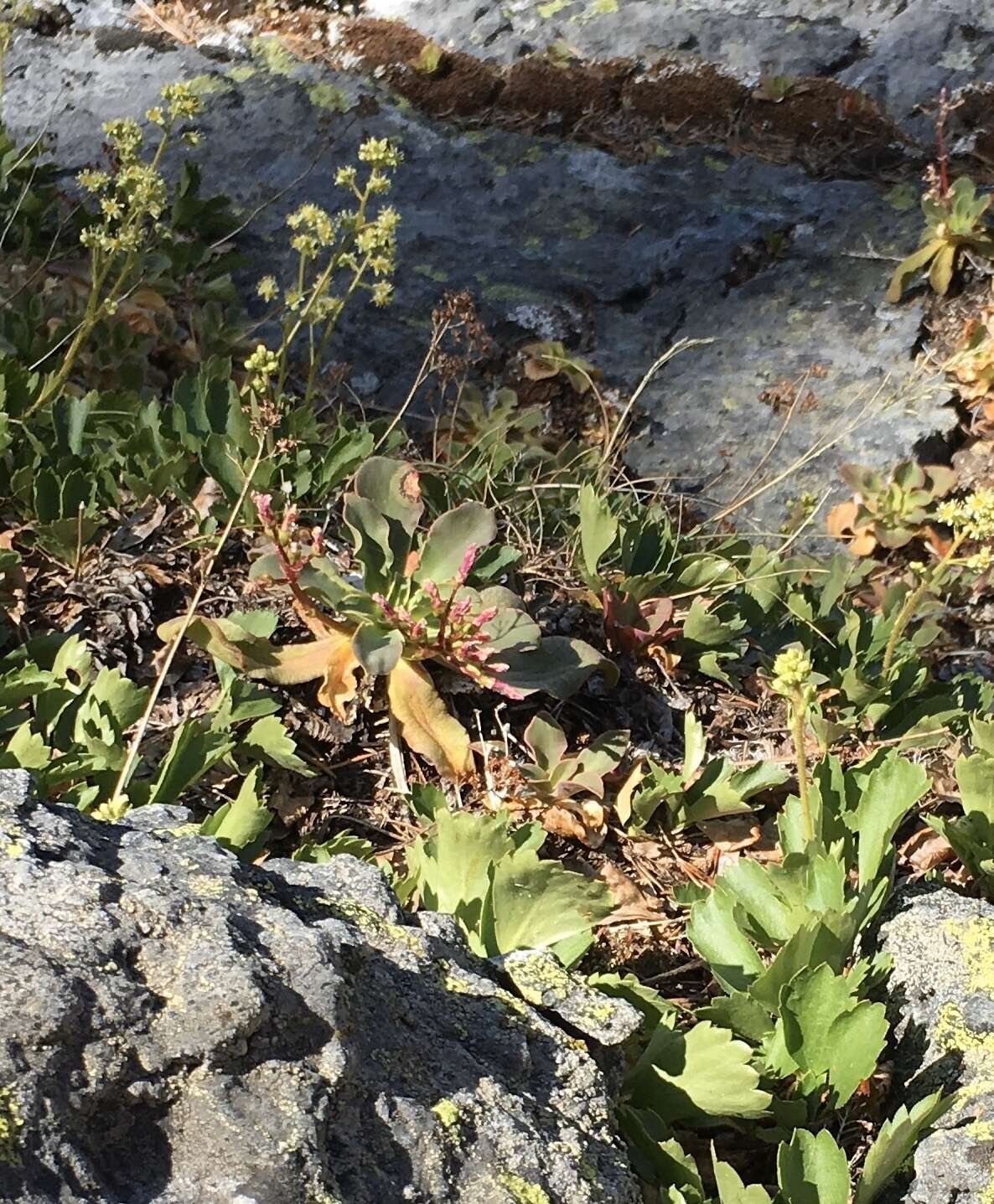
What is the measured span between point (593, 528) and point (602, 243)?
3078 mm

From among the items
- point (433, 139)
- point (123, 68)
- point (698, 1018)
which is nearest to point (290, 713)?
point (698, 1018)

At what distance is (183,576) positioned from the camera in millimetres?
3160

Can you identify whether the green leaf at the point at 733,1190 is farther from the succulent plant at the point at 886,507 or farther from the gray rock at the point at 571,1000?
the succulent plant at the point at 886,507

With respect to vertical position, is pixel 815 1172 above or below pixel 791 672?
below

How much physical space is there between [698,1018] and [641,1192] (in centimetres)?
38

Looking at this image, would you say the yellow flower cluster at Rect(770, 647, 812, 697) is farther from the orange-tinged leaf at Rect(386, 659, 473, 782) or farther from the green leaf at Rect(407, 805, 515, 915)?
the orange-tinged leaf at Rect(386, 659, 473, 782)

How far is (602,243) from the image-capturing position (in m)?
5.86

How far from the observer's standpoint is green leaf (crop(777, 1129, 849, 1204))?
1.77 metres

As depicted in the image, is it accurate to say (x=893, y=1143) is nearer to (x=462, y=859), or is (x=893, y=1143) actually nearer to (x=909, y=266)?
(x=462, y=859)

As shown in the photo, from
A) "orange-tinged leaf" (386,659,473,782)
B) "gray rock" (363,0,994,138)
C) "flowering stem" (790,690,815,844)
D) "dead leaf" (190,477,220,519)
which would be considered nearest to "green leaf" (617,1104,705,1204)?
"flowering stem" (790,690,815,844)

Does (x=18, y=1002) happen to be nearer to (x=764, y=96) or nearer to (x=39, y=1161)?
(x=39, y=1161)

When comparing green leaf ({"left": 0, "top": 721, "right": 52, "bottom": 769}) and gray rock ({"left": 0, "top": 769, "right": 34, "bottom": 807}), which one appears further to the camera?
green leaf ({"left": 0, "top": 721, "right": 52, "bottom": 769})

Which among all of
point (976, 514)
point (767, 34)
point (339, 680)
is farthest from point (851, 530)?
point (767, 34)

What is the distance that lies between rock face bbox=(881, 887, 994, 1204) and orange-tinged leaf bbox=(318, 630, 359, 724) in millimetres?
1307
